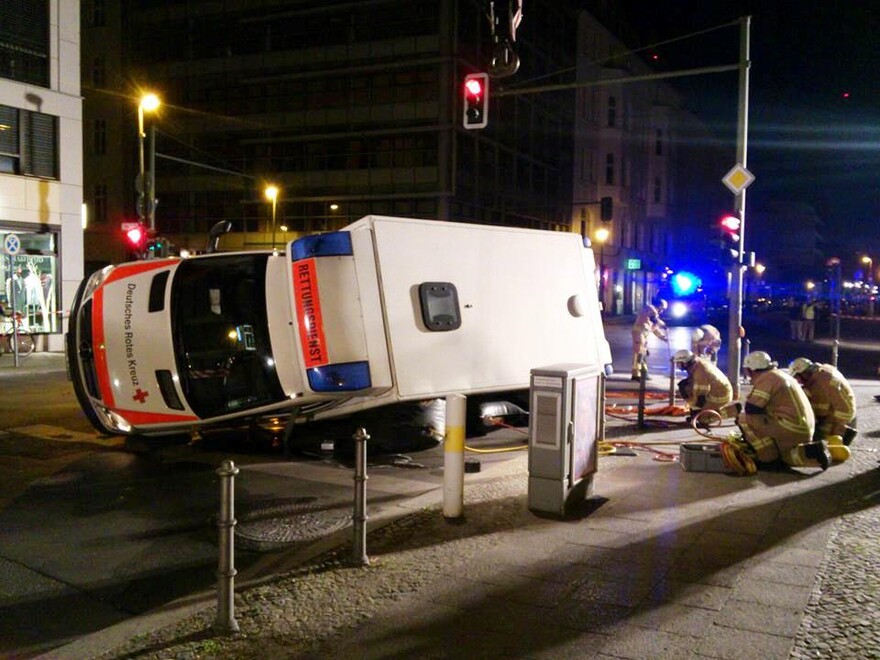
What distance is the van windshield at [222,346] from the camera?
8766mm

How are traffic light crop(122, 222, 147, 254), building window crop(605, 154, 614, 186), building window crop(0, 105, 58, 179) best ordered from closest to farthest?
traffic light crop(122, 222, 147, 254) < building window crop(0, 105, 58, 179) < building window crop(605, 154, 614, 186)

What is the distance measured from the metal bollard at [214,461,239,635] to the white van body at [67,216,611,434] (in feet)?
12.8

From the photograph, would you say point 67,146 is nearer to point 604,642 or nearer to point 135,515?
point 135,515

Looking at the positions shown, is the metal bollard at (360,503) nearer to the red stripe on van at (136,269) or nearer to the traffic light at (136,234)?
the red stripe on van at (136,269)

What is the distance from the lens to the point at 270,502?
7.46 m

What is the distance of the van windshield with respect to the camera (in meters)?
8.77

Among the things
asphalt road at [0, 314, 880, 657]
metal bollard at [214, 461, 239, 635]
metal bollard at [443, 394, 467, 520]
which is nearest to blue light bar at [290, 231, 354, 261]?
asphalt road at [0, 314, 880, 657]

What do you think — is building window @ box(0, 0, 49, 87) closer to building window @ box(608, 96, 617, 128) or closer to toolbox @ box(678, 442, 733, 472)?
toolbox @ box(678, 442, 733, 472)

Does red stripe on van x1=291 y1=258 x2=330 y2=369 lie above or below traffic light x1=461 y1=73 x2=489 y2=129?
below

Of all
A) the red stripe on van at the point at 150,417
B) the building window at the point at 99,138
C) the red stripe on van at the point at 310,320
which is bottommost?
the red stripe on van at the point at 150,417

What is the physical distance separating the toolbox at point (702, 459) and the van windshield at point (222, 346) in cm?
439

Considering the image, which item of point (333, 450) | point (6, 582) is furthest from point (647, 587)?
point (333, 450)

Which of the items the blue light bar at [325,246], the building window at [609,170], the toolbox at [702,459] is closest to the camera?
the toolbox at [702,459]

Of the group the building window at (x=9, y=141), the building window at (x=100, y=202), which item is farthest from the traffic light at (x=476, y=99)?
the building window at (x=100, y=202)
